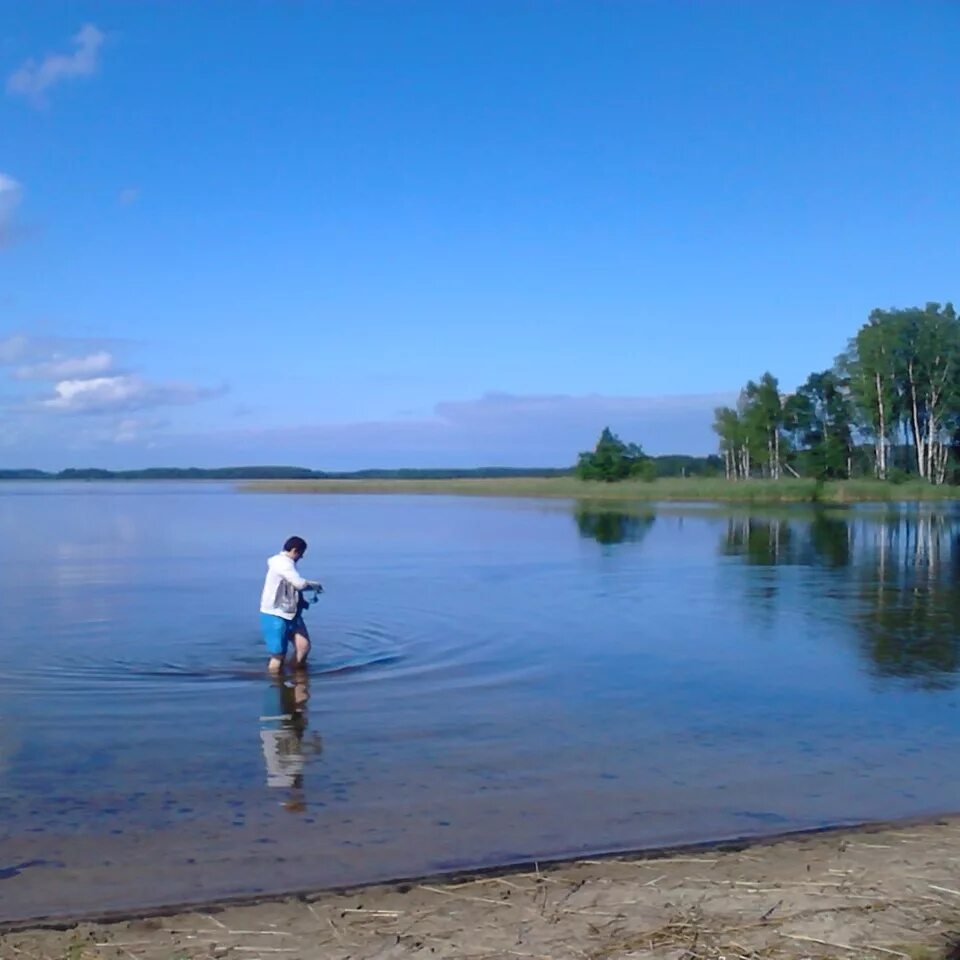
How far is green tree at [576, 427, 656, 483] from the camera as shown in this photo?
97.1 meters

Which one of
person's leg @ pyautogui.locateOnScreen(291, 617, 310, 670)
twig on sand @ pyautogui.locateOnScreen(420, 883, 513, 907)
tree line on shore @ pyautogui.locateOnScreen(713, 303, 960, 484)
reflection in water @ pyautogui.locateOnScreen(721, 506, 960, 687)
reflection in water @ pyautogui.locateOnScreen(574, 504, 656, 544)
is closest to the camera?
twig on sand @ pyautogui.locateOnScreen(420, 883, 513, 907)

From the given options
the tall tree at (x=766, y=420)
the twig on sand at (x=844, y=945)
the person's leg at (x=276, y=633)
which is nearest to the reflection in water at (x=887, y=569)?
the person's leg at (x=276, y=633)

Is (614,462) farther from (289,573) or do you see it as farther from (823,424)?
(289,573)

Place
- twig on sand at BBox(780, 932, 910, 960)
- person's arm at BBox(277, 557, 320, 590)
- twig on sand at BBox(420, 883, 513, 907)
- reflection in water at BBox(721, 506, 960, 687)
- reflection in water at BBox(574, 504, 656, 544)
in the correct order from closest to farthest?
twig on sand at BBox(780, 932, 910, 960) < twig on sand at BBox(420, 883, 513, 907) < person's arm at BBox(277, 557, 320, 590) < reflection in water at BBox(721, 506, 960, 687) < reflection in water at BBox(574, 504, 656, 544)

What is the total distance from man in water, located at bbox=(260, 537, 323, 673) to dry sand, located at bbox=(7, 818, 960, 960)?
6.36 m

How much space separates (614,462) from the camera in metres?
97.2

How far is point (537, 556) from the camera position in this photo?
97.4 feet

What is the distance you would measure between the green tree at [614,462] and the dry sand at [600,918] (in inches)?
3553

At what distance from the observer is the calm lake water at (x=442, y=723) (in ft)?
23.1

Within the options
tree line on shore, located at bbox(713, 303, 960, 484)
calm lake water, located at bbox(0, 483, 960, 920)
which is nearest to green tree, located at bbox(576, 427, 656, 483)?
tree line on shore, located at bbox(713, 303, 960, 484)

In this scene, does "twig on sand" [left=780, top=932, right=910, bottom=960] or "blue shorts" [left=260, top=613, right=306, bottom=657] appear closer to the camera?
"twig on sand" [left=780, top=932, right=910, bottom=960]

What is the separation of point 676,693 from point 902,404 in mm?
64686

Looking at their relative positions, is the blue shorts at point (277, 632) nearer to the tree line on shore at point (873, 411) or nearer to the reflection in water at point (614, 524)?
the reflection in water at point (614, 524)

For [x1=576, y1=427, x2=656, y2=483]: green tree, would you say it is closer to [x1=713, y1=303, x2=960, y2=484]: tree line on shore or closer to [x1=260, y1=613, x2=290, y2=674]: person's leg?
[x1=713, y1=303, x2=960, y2=484]: tree line on shore
